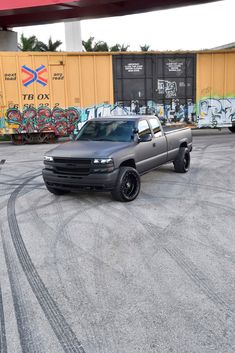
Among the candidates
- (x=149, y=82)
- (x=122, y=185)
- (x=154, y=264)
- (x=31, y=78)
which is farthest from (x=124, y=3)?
(x=154, y=264)

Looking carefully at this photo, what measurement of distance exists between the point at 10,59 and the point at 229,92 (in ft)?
35.4

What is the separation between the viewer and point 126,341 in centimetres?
317

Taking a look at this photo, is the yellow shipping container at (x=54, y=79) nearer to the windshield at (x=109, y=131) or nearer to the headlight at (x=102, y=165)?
the windshield at (x=109, y=131)

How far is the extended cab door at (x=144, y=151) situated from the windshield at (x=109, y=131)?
0.25 meters

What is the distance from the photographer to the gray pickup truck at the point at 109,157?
704 cm

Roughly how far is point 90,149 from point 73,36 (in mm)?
23693

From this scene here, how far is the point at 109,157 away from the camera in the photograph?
22.9 ft

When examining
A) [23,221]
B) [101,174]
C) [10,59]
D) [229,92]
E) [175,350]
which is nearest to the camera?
[175,350]

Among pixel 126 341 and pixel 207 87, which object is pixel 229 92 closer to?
pixel 207 87

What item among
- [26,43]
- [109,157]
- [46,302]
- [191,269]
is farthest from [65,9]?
[46,302]

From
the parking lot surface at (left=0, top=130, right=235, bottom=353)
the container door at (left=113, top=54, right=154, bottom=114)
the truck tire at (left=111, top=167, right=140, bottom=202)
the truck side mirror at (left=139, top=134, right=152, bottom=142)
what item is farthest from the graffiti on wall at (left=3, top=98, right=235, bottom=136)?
the truck tire at (left=111, top=167, right=140, bottom=202)

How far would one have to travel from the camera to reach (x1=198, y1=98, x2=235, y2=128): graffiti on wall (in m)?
18.5

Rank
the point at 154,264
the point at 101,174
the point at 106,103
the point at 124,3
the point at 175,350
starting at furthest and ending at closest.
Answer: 1. the point at 124,3
2. the point at 106,103
3. the point at 101,174
4. the point at 154,264
5. the point at 175,350

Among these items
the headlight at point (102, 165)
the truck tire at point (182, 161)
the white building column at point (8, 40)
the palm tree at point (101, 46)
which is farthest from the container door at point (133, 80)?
the palm tree at point (101, 46)
